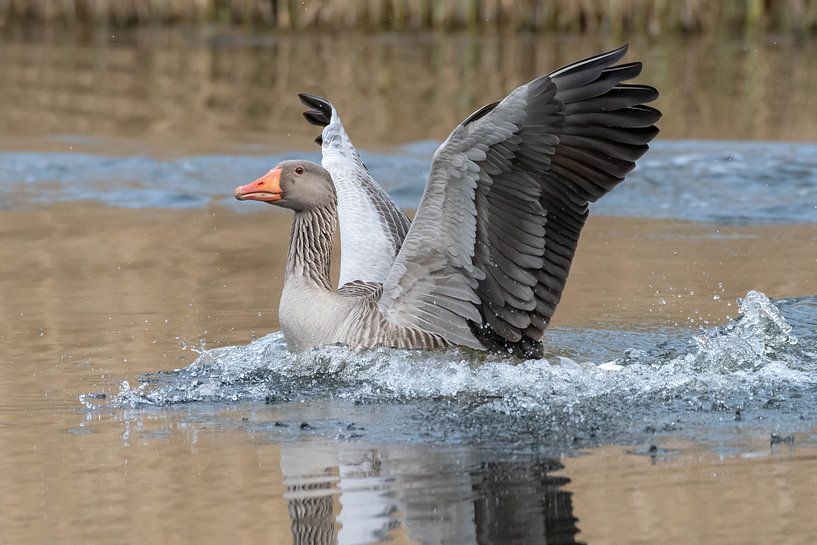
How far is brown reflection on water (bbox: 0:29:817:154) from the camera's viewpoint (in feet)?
51.0

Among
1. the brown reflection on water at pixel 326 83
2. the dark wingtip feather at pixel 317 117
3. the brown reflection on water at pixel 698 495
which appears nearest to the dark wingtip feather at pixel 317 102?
the dark wingtip feather at pixel 317 117

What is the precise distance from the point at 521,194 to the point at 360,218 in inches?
66.9

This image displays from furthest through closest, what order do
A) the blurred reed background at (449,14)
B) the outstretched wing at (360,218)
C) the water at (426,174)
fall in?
the blurred reed background at (449,14)
the water at (426,174)
the outstretched wing at (360,218)

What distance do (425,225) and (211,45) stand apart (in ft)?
47.9

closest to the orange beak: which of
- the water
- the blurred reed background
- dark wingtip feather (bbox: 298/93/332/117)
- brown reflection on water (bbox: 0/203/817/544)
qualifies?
brown reflection on water (bbox: 0/203/817/544)

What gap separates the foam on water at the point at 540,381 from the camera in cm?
612

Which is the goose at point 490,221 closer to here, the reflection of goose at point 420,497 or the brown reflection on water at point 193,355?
the brown reflection on water at point 193,355

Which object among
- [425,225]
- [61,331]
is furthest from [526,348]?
[61,331]

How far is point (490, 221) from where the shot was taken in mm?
6719

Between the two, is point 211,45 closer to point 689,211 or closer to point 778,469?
point 689,211

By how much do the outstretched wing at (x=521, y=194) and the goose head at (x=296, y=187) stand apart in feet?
2.28

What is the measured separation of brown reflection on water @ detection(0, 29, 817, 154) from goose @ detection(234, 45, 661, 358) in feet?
25.0

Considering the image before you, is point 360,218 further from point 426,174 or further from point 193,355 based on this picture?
point 426,174

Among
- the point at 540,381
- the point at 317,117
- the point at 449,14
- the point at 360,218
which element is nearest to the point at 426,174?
the point at 317,117
